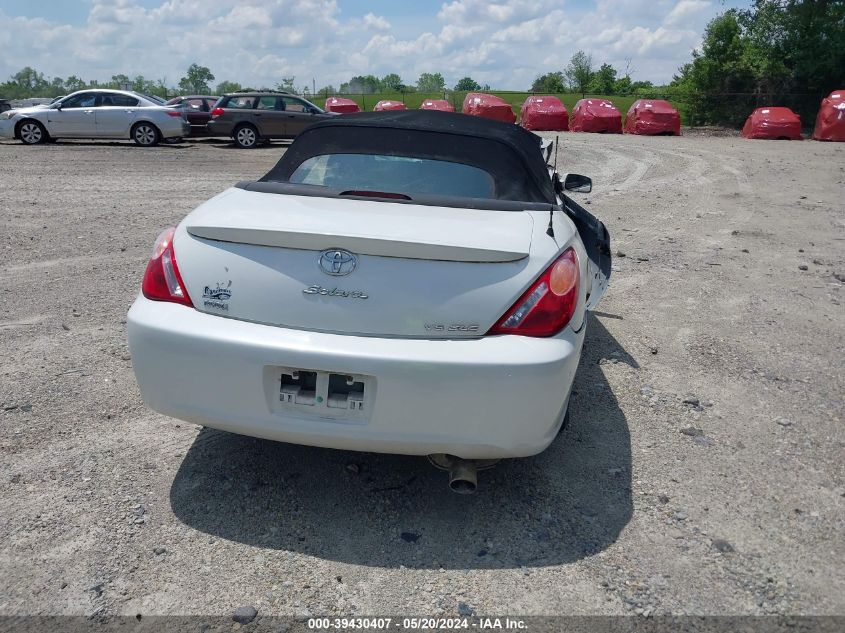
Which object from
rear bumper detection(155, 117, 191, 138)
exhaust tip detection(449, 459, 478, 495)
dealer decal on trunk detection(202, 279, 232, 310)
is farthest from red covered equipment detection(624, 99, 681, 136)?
dealer decal on trunk detection(202, 279, 232, 310)

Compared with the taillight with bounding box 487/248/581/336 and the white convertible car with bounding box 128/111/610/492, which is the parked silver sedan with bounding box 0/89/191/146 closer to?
the white convertible car with bounding box 128/111/610/492

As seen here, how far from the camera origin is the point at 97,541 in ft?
8.75

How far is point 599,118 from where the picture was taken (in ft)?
87.7

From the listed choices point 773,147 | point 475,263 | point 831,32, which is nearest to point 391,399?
point 475,263

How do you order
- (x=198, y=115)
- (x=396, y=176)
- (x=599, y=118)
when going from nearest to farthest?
(x=396, y=176)
(x=198, y=115)
(x=599, y=118)

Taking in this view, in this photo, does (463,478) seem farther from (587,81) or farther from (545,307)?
(587,81)

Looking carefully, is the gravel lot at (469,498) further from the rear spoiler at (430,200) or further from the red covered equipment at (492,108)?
the red covered equipment at (492,108)

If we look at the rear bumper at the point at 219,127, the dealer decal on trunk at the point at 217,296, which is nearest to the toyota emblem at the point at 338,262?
the dealer decal on trunk at the point at 217,296

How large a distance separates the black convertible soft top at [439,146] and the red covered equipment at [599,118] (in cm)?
2425

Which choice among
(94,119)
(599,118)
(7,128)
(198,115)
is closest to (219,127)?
(198,115)

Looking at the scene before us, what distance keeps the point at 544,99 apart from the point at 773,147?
956cm

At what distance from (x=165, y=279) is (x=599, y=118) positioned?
85.7ft

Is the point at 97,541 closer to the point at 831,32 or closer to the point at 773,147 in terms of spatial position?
the point at 773,147

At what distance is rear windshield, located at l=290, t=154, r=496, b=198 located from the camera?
3488 mm
